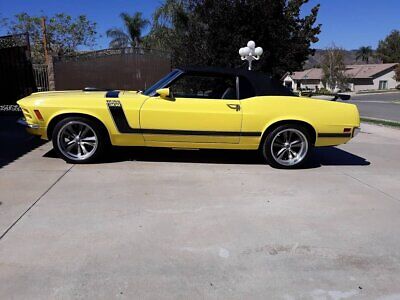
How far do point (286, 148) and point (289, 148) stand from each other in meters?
0.05

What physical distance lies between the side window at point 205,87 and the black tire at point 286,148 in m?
0.84

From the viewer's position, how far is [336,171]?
21.0ft

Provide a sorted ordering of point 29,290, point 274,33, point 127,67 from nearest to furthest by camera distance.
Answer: point 29,290, point 127,67, point 274,33

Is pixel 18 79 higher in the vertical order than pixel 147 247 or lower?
higher

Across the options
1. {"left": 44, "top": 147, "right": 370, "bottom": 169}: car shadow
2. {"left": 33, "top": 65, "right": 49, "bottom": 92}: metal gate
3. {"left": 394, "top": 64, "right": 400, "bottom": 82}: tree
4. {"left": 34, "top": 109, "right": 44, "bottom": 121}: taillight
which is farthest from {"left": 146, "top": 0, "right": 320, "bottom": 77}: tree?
{"left": 394, "top": 64, "right": 400, "bottom": 82}: tree

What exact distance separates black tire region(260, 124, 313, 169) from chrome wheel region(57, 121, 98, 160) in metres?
2.53

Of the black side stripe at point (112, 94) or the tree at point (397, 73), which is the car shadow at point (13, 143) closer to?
the black side stripe at point (112, 94)

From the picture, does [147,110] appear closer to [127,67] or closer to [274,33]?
[127,67]

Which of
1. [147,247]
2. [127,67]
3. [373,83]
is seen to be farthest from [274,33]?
[373,83]

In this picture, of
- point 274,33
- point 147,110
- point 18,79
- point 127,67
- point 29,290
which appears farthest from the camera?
point 274,33

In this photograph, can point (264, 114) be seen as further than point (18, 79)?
No

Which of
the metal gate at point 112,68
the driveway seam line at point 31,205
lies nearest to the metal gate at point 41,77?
the metal gate at point 112,68

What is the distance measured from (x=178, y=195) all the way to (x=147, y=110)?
65.2 inches

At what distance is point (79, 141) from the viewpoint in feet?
20.2
